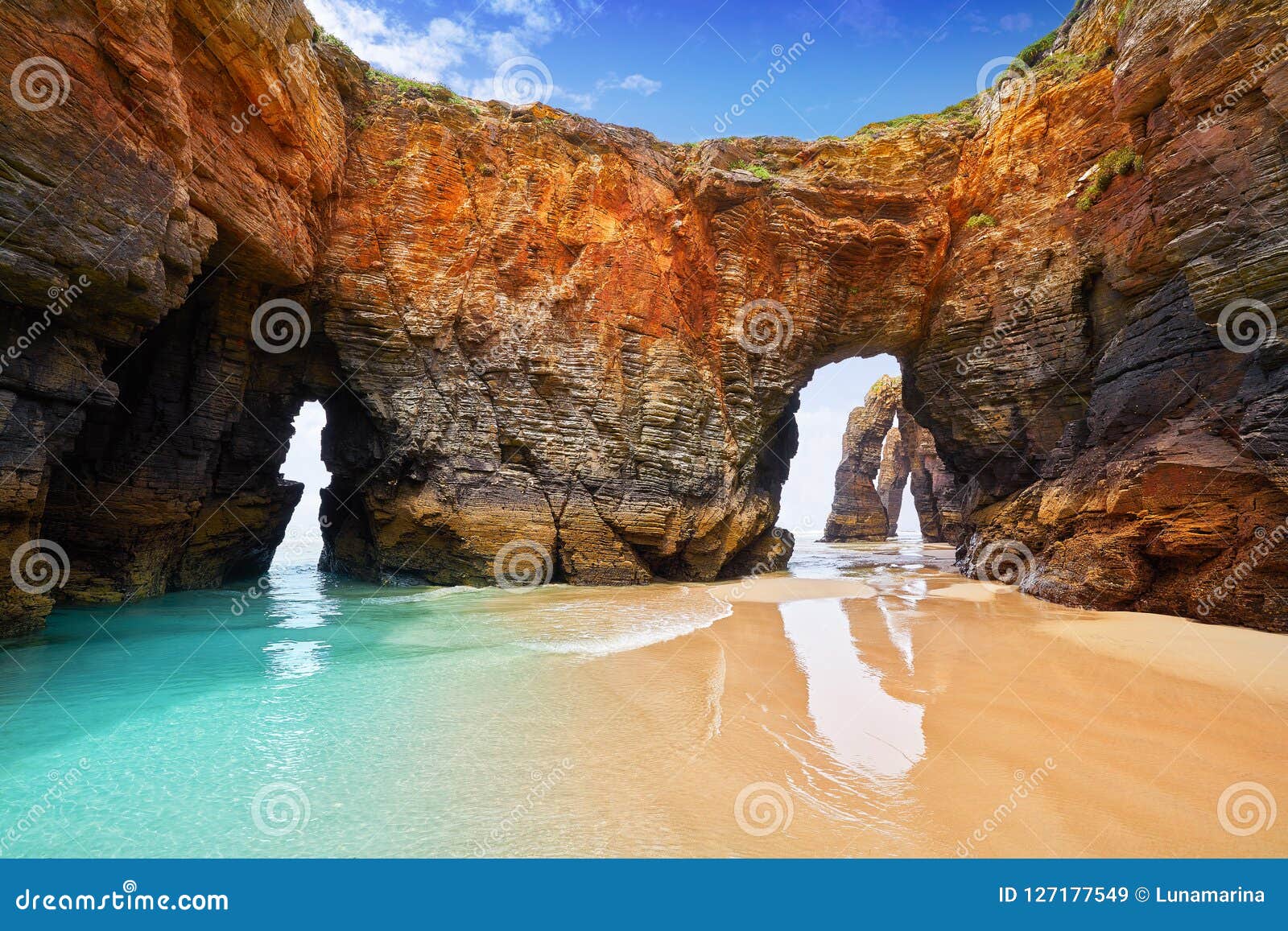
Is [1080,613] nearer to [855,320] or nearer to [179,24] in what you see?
[855,320]

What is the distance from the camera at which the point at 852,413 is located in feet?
174

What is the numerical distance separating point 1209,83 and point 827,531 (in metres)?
45.2

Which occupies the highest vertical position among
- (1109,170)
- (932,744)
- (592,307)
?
(1109,170)

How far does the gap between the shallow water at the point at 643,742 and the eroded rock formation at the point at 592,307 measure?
13.2ft

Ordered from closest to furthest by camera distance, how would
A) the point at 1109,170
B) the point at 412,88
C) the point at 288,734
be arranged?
the point at 288,734
the point at 1109,170
the point at 412,88

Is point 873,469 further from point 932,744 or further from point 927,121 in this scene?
point 932,744

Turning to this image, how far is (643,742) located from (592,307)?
13.0 m

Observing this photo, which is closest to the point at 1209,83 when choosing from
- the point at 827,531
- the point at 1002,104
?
the point at 1002,104

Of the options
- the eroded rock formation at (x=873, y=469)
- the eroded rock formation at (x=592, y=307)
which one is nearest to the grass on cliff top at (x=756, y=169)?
the eroded rock formation at (x=592, y=307)

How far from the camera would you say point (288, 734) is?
4.12m

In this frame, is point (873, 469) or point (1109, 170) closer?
point (1109, 170)

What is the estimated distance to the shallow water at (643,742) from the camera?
9.34 feet

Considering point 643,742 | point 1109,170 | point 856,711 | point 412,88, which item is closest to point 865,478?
point 1109,170

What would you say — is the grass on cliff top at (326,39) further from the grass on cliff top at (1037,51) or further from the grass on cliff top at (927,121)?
the grass on cliff top at (1037,51)
